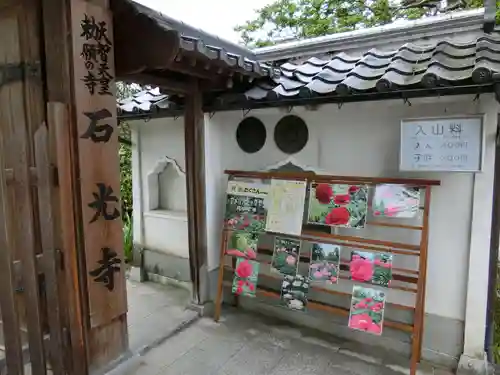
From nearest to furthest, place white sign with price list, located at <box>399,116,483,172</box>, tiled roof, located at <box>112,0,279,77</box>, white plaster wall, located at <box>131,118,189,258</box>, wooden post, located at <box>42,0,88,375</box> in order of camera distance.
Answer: wooden post, located at <box>42,0,88,375</box> → tiled roof, located at <box>112,0,279,77</box> → white sign with price list, located at <box>399,116,483,172</box> → white plaster wall, located at <box>131,118,189,258</box>

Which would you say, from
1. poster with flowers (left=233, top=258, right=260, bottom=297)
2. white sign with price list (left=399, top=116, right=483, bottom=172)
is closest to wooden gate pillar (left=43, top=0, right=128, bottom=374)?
poster with flowers (left=233, top=258, right=260, bottom=297)

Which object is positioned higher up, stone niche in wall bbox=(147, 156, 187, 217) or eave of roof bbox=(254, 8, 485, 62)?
eave of roof bbox=(254, 8, 485, 62)

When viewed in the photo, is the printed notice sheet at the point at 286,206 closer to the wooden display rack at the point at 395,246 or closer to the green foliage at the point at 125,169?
the wooden display rack at the point at 395,246

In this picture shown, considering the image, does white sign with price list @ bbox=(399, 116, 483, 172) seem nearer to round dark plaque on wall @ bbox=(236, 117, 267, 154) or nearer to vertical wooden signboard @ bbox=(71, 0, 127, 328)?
round dark plaque on wall @ bbox=(236, 117, 267, 154)

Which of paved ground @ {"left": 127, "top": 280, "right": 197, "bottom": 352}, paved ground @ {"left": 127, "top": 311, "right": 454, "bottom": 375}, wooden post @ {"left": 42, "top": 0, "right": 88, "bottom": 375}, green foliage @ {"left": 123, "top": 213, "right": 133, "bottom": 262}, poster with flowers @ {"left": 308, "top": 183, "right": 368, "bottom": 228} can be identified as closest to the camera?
wooden post @ {"left": 42, "top": 0, "right": 88, "bottom": 375}

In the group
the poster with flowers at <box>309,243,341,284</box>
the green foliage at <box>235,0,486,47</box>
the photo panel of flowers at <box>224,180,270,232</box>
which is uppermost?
the green foliage at <box>235,0,486,47</box>

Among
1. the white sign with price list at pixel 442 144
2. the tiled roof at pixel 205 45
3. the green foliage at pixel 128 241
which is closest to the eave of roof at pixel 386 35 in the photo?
the tiled roof at pixel 205 45

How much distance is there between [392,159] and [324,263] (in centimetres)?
144

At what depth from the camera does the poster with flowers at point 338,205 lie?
3.94 meters

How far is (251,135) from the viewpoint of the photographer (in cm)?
488

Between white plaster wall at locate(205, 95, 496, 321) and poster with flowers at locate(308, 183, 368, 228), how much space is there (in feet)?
0.94

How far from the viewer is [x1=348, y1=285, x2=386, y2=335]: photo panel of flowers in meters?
3.80

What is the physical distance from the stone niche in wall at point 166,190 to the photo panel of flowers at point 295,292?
2.46 metres

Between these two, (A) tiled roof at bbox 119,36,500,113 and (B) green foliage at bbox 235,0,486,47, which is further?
(B) green foliage at bbox 235,0,486,47
